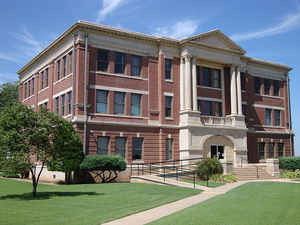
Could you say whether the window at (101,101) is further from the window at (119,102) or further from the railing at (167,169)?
the railing at (167,169)

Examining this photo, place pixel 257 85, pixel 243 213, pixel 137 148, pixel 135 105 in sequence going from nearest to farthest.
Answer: pixel 243 213 → pixel 137 148 → pixel 135 105 → pixel 257 85

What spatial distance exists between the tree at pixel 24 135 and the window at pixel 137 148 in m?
13.8

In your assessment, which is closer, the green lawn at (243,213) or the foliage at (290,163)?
the green lawn at (243,213)

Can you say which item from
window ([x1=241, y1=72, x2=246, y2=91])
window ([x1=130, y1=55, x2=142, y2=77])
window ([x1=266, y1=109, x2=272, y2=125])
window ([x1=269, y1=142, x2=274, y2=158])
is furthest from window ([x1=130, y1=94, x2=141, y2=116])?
window ([x1=269, y1=142, x2=274, y2=158])

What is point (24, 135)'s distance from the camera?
18.4 m

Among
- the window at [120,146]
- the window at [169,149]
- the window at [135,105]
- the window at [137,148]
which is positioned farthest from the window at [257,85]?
the window at [120,146]

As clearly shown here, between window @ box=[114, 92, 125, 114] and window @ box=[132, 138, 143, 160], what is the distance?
283 centimetres

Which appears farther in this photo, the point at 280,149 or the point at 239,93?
the point at 280,149

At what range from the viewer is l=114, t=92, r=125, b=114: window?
32594mm

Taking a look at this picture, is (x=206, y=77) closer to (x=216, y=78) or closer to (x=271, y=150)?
(x=216, y=78)

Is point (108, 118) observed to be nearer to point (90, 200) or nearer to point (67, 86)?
point (67, 86)

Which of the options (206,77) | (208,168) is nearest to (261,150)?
(206,77)

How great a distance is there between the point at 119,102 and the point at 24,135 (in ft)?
49.1

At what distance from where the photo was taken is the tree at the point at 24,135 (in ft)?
59.3
